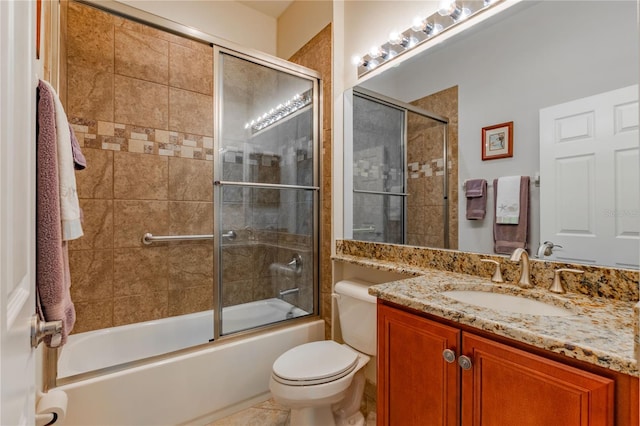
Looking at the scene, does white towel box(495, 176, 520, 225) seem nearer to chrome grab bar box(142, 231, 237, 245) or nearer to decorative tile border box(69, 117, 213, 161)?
chrome grab bar box(142, 231, 237, 245)

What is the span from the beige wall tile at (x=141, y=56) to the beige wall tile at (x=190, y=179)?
1.94 ft

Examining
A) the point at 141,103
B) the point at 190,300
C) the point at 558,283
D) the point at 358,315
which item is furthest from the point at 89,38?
the point at 558,283

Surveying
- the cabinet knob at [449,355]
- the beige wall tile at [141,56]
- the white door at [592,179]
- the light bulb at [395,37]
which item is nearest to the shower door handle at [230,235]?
the beige wall tile at [141,56]

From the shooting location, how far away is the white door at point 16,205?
0.41 meters

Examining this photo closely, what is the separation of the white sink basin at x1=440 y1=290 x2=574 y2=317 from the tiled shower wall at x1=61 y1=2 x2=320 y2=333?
119 cm

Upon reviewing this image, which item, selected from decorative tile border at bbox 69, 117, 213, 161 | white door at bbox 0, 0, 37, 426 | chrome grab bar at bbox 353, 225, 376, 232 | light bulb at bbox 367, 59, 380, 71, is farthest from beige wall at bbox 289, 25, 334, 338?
white door at bbox 0, 0, 37, 426

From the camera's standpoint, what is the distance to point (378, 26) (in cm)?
186

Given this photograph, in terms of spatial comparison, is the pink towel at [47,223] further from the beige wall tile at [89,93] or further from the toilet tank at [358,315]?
the beige wall tile at [89,93]

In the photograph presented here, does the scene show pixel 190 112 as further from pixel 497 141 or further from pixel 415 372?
pixel 415 372

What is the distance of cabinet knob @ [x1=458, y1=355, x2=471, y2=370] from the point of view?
870 millimetres

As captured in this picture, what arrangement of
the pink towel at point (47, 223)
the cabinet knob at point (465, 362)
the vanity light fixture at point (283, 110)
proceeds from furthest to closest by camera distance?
the vanity light fixture at point (283, 110) → the cabinet knob at point (465, 362) → the pink towel at point (47, 223)

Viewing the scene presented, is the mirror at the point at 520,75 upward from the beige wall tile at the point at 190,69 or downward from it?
downward

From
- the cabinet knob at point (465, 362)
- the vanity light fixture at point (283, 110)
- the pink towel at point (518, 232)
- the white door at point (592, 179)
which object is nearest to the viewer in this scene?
the cabinet knob at point (465, 362)

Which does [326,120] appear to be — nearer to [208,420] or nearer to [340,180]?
[340,180]
